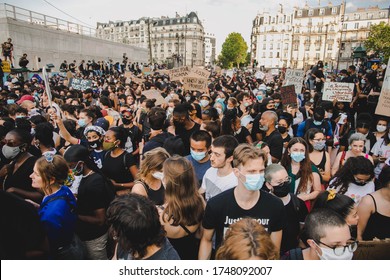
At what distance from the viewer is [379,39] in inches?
1085

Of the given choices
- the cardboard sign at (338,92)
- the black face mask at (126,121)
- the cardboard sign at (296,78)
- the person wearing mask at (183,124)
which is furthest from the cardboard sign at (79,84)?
the cardboard sign at (338,92)

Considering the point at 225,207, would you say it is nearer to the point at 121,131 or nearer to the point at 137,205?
the point at 137,205

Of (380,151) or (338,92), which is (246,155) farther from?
(338,92)

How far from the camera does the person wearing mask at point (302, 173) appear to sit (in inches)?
133

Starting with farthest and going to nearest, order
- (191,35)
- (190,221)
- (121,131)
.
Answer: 1. (191,35)
2. (121,131)
3. (190,221)

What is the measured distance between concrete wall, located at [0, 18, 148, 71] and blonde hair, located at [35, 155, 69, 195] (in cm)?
2086

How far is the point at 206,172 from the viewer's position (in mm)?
3326

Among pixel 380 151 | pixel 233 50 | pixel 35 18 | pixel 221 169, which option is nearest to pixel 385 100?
pixel 380 151

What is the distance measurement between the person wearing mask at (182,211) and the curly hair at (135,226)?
0.43 meters

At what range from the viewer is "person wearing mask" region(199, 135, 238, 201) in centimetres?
308

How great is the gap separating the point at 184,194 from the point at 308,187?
1.80 m

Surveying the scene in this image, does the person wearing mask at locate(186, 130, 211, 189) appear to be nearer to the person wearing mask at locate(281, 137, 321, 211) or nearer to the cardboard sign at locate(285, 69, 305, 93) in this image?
the person wearing mask at locate(281, 137, 321, 211)

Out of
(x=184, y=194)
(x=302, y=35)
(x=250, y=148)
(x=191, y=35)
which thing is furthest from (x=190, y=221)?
(x=191, y=35)

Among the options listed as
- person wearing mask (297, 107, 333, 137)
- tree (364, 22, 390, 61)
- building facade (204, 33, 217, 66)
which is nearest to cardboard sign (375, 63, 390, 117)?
person wearing mask (297, 107, 333, 137)
